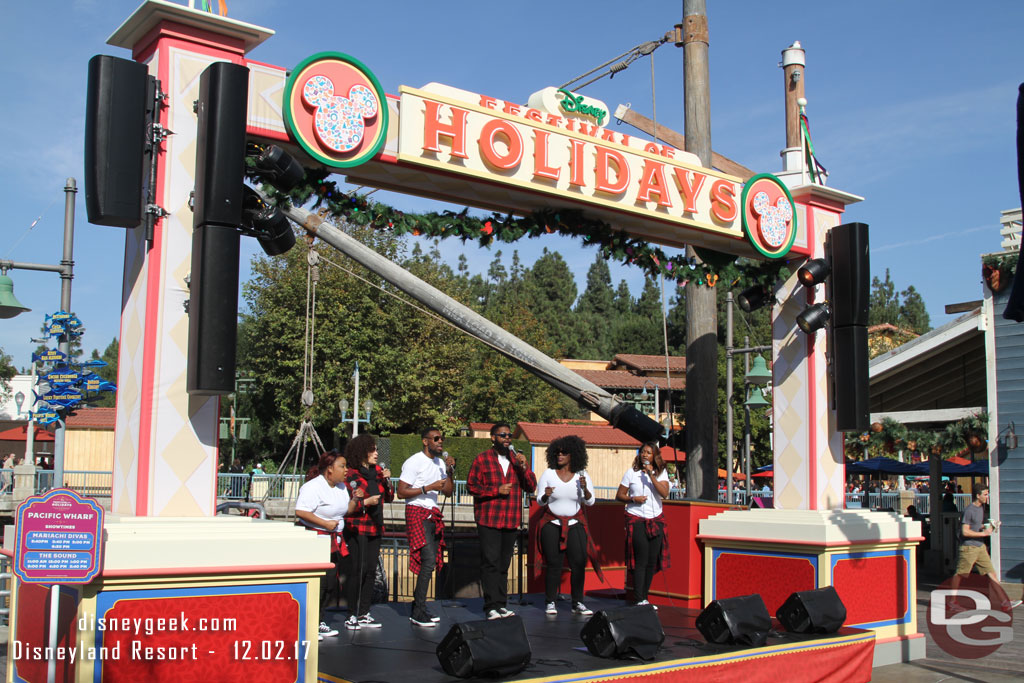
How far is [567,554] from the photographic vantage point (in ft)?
27.4

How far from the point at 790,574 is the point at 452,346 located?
2882 centimetres

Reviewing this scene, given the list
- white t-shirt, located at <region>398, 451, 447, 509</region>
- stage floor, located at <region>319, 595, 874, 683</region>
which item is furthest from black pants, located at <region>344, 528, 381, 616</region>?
white t-shirt, located at <region>398, 451, 447, 509</region>

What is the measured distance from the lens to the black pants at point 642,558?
8.56 m

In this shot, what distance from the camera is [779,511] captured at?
887 cm

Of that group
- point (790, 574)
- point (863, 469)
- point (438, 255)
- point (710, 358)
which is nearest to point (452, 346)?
point (438, 255)

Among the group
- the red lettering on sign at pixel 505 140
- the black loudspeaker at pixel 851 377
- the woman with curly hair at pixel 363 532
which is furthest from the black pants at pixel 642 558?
the red lettering on sign at pixel 505 140

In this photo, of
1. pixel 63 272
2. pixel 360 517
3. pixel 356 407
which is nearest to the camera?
pixel 360 517

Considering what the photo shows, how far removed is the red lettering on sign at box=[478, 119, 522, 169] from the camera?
281 inches

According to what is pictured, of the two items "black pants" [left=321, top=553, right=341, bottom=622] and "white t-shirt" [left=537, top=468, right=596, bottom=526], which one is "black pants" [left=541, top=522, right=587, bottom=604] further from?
"black pants" [left=321, top=553, right=341, bottom=622]

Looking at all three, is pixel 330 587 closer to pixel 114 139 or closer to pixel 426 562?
pixel 426 562

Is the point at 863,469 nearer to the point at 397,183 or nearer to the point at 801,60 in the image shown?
the point at 801,60

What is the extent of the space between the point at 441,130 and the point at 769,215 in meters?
3.68

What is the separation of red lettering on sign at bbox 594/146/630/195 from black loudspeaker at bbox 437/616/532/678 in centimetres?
381

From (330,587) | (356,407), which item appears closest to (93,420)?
(356,407)
